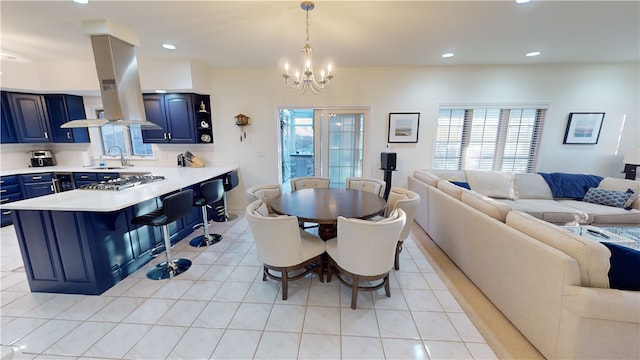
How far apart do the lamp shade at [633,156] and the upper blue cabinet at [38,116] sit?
9604 mm

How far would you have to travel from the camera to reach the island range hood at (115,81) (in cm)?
254

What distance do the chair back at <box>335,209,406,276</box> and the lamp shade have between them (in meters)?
4.64

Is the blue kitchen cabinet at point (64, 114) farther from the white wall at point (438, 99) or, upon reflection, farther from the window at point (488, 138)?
the window at point (488, 138)

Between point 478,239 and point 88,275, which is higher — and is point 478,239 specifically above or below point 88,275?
above

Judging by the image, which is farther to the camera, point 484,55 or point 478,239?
point 484,55

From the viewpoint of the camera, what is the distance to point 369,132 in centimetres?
433

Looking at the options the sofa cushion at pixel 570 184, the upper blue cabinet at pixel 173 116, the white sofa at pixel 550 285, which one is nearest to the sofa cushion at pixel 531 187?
the sofa cushion at pixel 570 184

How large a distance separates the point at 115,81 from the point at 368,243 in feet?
10.8

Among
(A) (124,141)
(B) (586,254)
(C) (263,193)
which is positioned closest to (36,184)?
(A) (124,141)

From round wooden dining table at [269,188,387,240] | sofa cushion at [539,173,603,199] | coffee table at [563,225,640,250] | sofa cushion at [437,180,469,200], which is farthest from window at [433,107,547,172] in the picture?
round wooden dining table at [269,188,387,240]

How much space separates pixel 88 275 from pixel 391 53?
14.8ft

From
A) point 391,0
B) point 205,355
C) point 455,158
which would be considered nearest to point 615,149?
point 455,158

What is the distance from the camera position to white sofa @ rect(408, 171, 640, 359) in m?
1.28

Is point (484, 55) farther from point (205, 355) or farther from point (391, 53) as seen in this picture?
point (205, 355)
